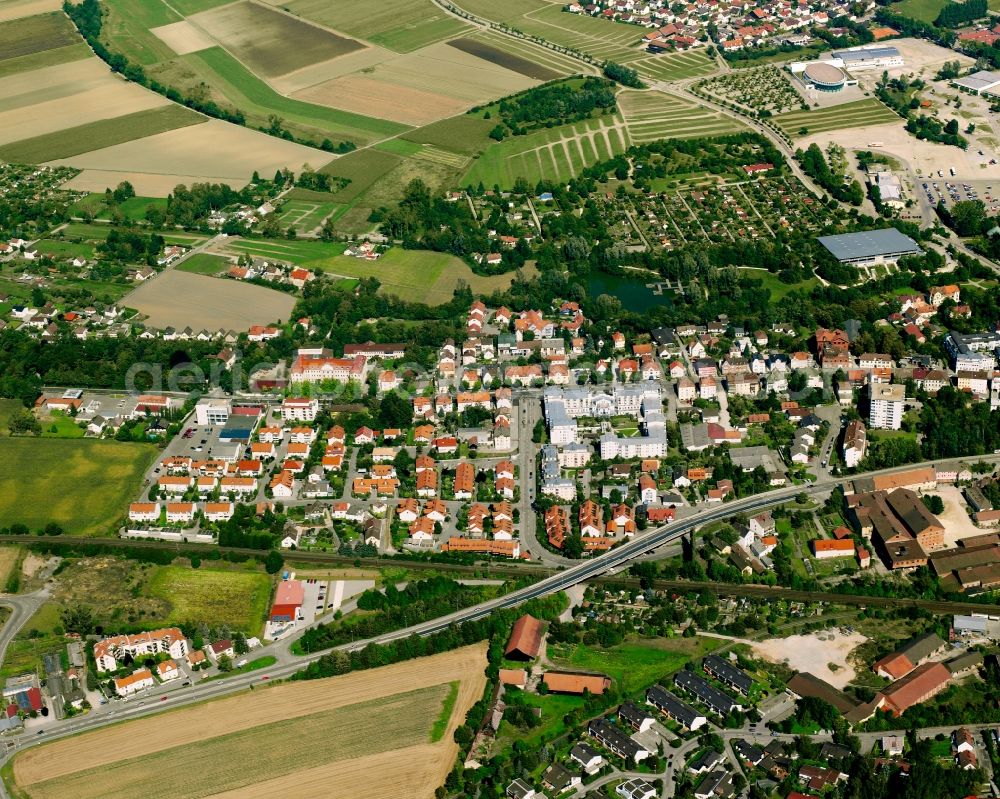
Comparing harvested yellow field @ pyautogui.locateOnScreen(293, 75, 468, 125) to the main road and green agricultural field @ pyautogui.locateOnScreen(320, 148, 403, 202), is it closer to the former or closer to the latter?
green agricultural field @ pyautogui.locateOnScreen(320, 148, 403, 202)

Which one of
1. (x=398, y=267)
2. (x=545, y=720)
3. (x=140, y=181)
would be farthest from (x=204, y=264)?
(x=545, y=720)

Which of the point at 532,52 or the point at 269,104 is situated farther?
the point at 532,52

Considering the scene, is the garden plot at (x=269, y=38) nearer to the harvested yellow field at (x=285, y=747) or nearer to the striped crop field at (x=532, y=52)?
the striped crop field at (x=532, y=52)

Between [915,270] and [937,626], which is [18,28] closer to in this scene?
[915,270]

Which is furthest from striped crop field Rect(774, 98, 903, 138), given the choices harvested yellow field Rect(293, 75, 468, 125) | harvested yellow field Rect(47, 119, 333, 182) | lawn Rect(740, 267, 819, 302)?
harvested yellow field Rect(47, 119, 333, 182)

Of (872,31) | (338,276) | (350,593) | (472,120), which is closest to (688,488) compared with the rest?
(350,593)

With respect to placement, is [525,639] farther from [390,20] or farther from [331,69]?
[390,20]
